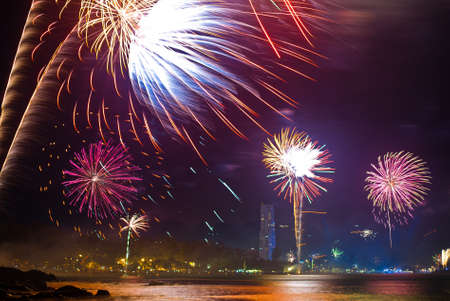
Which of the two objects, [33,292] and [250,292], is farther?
[250,292]

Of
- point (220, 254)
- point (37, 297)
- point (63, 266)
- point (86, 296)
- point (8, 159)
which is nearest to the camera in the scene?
point (8, 159)

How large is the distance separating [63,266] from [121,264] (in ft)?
64.8

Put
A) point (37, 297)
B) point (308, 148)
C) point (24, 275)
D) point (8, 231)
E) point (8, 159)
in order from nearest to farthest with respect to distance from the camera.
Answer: point (8, 159) → point (37, 297) → point (308, 148) → point (24, 275) → point (8, 231)

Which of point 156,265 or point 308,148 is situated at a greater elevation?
point 308,148

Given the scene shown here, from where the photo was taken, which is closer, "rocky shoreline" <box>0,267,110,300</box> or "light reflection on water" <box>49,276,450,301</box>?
"rocky shoreline" <box>0,267,110,300</box>

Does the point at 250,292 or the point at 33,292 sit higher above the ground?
the point at 33,292

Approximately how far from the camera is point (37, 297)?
3183 cm

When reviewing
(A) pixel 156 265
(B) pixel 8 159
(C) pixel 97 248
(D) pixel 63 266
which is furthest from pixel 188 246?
(B) pixel 8 159

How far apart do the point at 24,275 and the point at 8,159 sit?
98.1ft

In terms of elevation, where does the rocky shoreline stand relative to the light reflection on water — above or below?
above

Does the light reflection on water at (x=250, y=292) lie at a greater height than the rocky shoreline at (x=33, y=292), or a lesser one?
lesser

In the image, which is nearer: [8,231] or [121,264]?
[8,231]

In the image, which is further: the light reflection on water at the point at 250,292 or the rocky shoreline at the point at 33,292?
the light reflection on water at the point at 250,292

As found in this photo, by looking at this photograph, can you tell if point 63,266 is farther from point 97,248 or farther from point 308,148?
point 308,148
